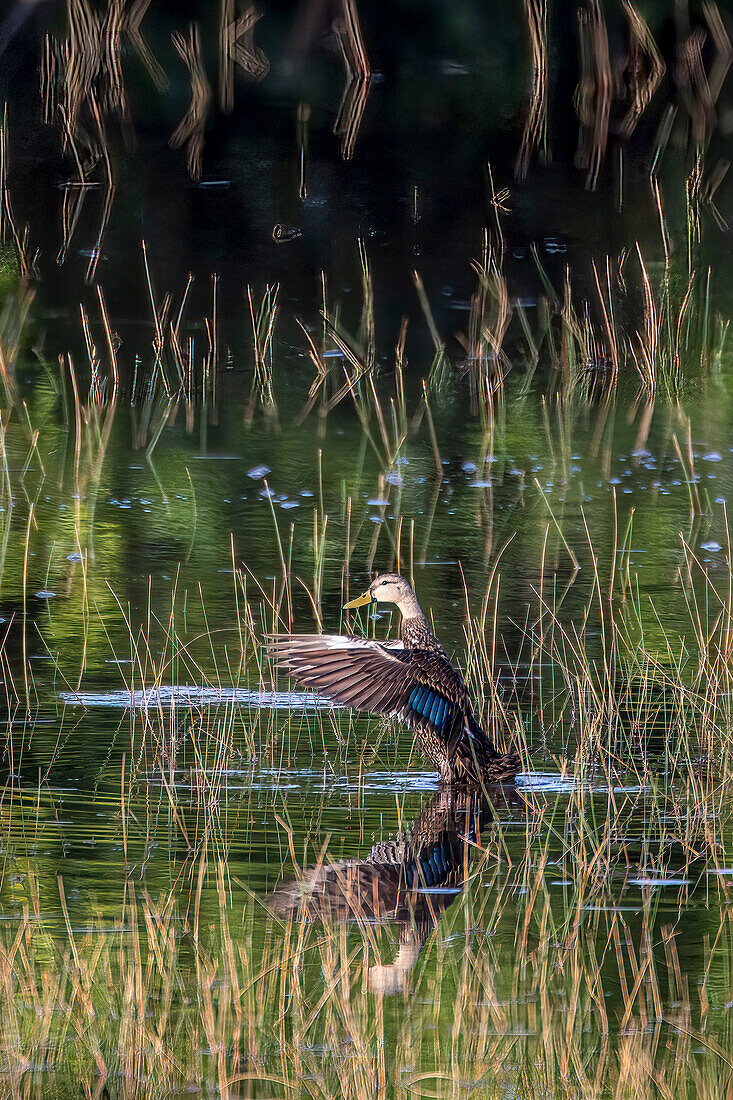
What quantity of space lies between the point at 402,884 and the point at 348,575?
342 cm

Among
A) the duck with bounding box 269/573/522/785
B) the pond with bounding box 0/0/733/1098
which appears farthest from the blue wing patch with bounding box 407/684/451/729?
the pond with bounding box 0/0/733/1098

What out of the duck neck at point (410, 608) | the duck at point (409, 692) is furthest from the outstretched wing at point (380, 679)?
the duck neck at point (410, 608)

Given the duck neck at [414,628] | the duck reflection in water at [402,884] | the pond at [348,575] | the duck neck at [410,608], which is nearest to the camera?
the pond at [348,575]

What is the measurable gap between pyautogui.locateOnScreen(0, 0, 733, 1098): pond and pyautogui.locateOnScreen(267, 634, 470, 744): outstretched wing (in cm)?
24

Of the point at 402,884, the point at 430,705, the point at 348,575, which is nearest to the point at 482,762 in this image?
the point at 430,705

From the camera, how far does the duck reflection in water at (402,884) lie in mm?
5215

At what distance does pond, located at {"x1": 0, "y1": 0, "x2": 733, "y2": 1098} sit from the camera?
479 centimetres

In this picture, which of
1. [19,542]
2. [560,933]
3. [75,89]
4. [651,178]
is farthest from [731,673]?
[75,89]

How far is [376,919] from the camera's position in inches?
208

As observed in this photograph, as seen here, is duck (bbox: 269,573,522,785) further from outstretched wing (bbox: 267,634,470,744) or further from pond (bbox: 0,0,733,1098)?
pond (bbox: 0,0,733,1098)

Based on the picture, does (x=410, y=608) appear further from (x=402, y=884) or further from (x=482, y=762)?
(x=402, y=884)

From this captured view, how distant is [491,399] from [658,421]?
3.38 feet

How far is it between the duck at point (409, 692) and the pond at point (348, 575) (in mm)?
150

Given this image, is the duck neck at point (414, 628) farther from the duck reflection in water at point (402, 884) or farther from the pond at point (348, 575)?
the duck reflection in water at point (402, 884)
